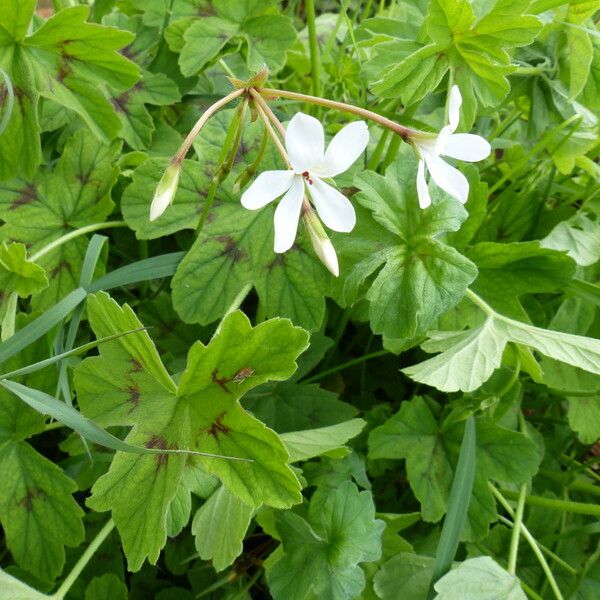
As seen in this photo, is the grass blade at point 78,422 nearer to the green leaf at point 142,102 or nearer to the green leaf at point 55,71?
the green leaf at point 55,71

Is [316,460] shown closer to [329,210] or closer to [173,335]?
[173,335]

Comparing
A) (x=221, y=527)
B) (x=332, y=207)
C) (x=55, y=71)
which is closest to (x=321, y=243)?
(x=332, y=207)

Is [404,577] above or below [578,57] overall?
below

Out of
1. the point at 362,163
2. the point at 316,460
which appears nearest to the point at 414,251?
the point at 362,163

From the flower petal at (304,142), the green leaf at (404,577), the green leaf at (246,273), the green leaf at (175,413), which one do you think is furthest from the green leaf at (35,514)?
the flower petal at (304,142)

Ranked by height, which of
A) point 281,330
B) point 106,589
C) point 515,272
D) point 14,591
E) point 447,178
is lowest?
point 106,589

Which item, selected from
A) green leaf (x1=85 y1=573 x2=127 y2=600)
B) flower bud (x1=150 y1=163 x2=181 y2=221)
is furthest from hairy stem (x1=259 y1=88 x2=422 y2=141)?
green leaf (x1=85 y1=573 x2=127 y2=600)

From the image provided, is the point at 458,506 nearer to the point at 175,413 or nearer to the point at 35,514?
the point at 175,413
